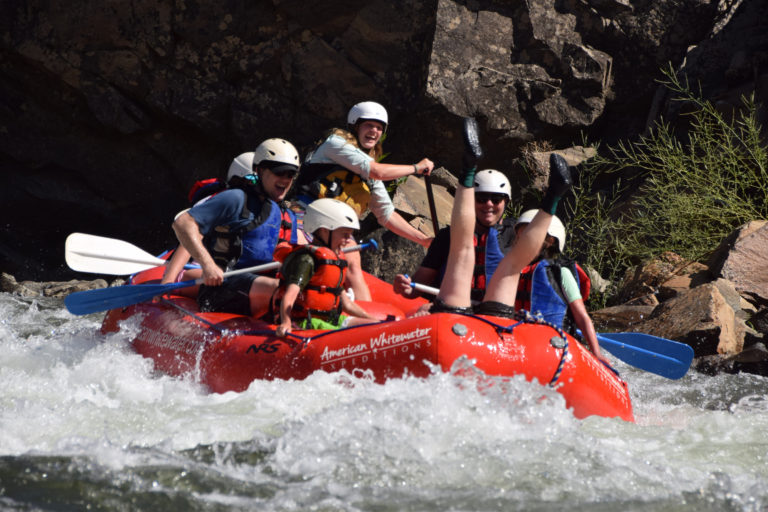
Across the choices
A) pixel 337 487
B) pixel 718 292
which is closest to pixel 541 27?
pixel 718 292

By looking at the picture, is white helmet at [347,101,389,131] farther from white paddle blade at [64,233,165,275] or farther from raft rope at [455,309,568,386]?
raft rope at [455,309,568,386]

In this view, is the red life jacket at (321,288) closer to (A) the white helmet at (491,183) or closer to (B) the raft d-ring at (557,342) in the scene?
(A) the white helmet at (491,183)

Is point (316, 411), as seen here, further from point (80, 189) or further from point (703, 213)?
point (80, 189)

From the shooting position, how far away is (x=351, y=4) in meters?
8.51

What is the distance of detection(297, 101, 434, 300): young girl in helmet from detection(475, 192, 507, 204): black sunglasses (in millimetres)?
767

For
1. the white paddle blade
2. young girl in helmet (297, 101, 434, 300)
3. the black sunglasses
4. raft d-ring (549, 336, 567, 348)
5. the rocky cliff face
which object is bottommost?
raft d-ring (549, 336, 567, 348)

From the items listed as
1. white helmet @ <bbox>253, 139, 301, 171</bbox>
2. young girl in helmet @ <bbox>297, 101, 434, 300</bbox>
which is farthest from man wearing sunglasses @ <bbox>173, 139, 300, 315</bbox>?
young girl in helmet @ <bbox>297, 101, 434, 300</bbox>

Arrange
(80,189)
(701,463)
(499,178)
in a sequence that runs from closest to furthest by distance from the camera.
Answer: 1. (701,463)
2. (499,178)
3. (80,189)

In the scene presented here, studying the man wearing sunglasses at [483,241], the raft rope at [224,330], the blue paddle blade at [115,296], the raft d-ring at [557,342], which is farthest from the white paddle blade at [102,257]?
the raft d-ring at [557,342]

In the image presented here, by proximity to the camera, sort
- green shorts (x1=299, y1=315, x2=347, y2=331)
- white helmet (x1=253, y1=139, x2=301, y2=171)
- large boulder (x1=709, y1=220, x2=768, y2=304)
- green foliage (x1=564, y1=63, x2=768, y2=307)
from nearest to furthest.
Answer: green shorts (x1=299, y1=315, x2=347, y2=331) → white helmet (x1=253, y1=139, x2=301, y2=171) → large boulder (x1=709, y1=220, x2=768, y2=304) → green foliage (x1=564, y1=63, x2=768, y2=307)

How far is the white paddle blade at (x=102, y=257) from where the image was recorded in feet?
16.3

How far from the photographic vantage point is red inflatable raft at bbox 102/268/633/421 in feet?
11.0

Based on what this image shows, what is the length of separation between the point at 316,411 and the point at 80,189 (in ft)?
22.5

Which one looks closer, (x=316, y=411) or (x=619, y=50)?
(x=316, y=411)
